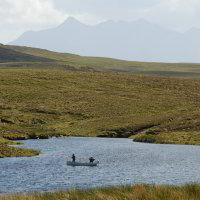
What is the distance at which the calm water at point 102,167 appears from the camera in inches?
2099

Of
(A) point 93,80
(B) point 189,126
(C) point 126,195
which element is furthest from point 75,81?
(C) point 126,195

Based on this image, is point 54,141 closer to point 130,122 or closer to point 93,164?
point 130,122

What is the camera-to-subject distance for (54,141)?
102m

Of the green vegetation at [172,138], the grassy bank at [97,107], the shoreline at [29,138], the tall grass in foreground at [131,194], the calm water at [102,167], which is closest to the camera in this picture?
the tall grass in foreground at [131,194]

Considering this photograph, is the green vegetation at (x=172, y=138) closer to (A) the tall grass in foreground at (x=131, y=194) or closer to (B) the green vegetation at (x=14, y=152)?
(B) the green vegetation at (x=14, y=152)

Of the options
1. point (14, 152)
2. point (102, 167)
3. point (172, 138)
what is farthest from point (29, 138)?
point (102, 167)

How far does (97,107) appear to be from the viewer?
485 feet

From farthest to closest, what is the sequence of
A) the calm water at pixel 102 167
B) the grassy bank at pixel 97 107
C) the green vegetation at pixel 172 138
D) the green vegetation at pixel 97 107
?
the grassy bank at pixel 97 107 < the green vegetation at pixel 97 107 < the green vegetation at pixel 172 138 < the calm water at pixel 102 167

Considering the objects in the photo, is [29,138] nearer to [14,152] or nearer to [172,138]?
[172,138]

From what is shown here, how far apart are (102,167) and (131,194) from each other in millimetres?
41251

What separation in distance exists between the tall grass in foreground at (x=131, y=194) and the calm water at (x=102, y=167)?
19.8 m

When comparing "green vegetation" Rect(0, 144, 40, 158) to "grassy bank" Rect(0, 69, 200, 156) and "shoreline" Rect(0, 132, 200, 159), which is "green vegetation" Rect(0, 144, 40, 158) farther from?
"grassy bank" Rect(0, 69, 200, 156)

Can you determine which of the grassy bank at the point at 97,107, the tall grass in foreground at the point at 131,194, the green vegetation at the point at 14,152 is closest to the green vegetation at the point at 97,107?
the grassy bank at the point at 97,107

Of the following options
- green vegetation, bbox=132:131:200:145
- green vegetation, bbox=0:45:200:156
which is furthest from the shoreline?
green vegetation, bbox=0:45:200:156
